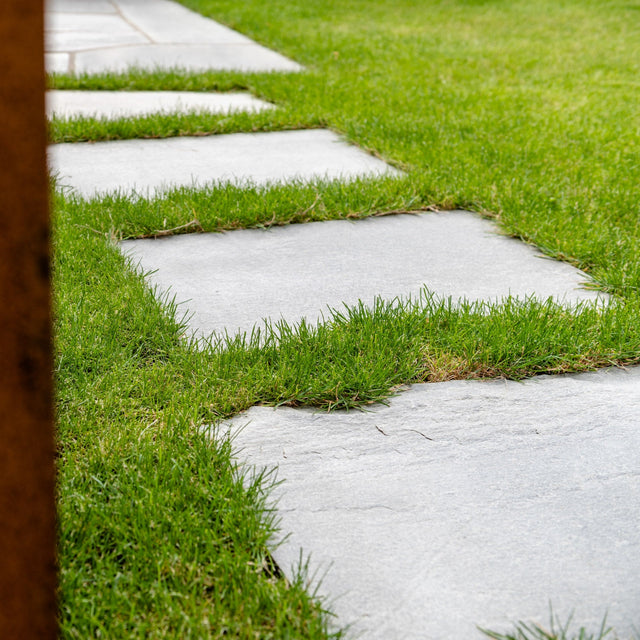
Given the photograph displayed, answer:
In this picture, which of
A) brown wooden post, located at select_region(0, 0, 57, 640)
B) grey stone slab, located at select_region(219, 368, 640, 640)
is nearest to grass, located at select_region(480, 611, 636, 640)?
grey stone slab, located at select_region(219, 368, 640, 640)

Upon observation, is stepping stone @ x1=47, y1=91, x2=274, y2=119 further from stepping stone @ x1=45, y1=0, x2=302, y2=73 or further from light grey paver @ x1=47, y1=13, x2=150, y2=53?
light grey paver @ x1=47, y1=13, x2=150, y2=53

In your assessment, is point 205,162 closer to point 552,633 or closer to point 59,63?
point 59,63

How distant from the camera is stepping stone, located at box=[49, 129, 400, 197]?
3.25 metres

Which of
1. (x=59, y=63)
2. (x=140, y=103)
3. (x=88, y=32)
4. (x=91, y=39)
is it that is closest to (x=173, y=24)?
(x=88, y=32)

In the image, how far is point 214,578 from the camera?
4.08 feet

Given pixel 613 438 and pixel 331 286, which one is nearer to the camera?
pixel 613 438

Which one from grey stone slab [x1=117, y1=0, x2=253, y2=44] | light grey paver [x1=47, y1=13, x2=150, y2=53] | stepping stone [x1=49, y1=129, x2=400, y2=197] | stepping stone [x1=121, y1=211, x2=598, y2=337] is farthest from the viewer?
grey stone slab [x1=117, y1=0, x2=253, y2=44]

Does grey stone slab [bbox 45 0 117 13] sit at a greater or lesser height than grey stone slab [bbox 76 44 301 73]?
greater

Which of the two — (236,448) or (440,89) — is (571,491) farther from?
(440,89)

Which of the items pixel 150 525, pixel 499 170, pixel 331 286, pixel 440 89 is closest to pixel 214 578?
pixel 150 525

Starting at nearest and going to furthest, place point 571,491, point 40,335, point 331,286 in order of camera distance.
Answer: point 40,335, point 571,491, point 331,286

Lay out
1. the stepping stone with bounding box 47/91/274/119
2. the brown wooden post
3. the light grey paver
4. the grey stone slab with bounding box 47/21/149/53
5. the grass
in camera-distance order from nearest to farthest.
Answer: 1. the brown wooden post
2. the grass
3. the stepping stone with bounding box 47/91/274/119
4. the grey stone slab with bounding box 47/21/149/53
5. the light grey paver

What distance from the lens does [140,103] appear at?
449 centimetres

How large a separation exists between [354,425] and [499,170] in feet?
6.99
